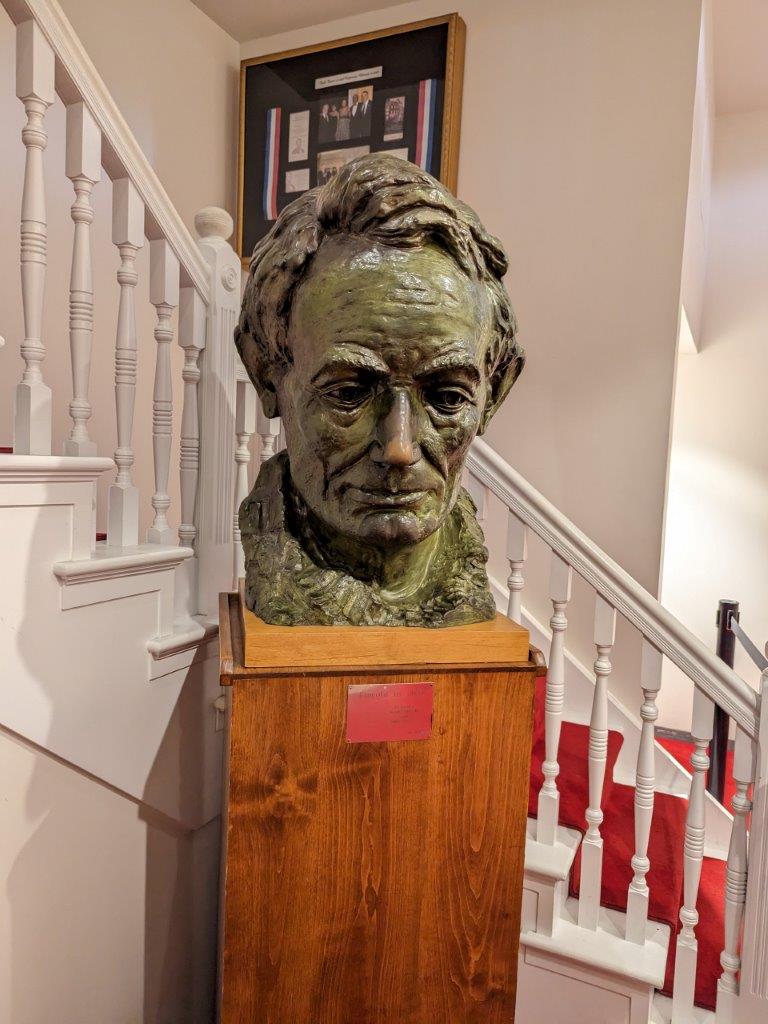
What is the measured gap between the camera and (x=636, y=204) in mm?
2219

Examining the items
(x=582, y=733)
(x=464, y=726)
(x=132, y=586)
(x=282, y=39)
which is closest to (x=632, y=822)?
(x=582, y=733)

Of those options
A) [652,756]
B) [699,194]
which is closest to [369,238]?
[652,756]

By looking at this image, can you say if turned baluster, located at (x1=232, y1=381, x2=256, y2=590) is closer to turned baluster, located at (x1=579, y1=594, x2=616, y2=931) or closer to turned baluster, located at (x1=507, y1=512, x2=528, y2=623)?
turned baluster, located at (x1=507, y1=512, x2=528, y2=623)

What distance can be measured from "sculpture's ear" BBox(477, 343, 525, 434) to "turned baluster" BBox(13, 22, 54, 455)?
2.71 ft

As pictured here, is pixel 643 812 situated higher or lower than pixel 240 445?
lower

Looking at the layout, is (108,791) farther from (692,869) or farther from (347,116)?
(347,116)

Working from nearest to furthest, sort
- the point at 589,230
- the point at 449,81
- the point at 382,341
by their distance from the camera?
the point at 382,341, the point at 589,230, the point at 449,81

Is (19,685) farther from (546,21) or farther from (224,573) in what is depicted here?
(546,21)

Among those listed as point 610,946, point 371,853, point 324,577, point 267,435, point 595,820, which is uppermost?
point 267,435

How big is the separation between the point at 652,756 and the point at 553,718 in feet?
0.79

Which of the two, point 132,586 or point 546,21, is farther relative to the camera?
point 546,21

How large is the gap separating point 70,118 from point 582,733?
7.21ft

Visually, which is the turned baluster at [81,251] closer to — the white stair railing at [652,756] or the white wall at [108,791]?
the white wall at [108,791]

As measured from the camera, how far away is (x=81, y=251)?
1305 millimetres
